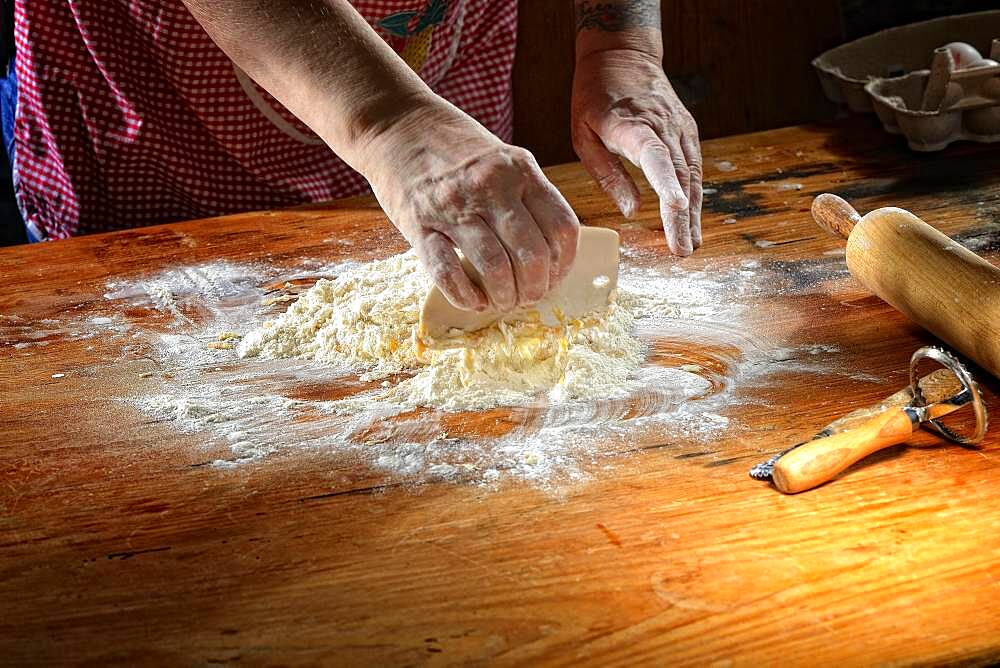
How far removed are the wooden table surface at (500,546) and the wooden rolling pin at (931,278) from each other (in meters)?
0.06

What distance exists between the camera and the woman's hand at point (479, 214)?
48.7 inches

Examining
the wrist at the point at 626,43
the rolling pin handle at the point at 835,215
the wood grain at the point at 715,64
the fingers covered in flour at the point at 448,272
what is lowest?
the wood grain at the point at 715,64

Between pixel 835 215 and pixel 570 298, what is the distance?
0.46 meters

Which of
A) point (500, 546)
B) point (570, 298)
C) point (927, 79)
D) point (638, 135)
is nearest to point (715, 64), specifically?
point (927, 79)

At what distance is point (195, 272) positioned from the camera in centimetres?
175

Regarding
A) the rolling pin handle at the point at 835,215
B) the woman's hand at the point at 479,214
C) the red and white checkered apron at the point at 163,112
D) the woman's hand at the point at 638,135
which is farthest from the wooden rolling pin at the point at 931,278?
the red and white checkered apron at the point at 163,112

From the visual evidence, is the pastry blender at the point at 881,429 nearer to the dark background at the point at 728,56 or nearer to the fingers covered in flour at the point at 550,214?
the fingers covered in flour at the point at 550,214

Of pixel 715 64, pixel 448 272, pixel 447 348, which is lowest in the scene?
pixel 715 64

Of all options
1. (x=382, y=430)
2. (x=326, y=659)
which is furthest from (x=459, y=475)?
(x=326, y=659)

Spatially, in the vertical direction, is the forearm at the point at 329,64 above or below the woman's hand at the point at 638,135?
above

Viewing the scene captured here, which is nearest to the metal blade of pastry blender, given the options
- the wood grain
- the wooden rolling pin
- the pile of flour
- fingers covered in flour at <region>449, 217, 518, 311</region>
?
the pile of flour

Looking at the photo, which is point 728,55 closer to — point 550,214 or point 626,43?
point 626,43

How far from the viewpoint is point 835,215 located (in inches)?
63.2

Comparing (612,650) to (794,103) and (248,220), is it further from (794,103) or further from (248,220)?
(794,103)
